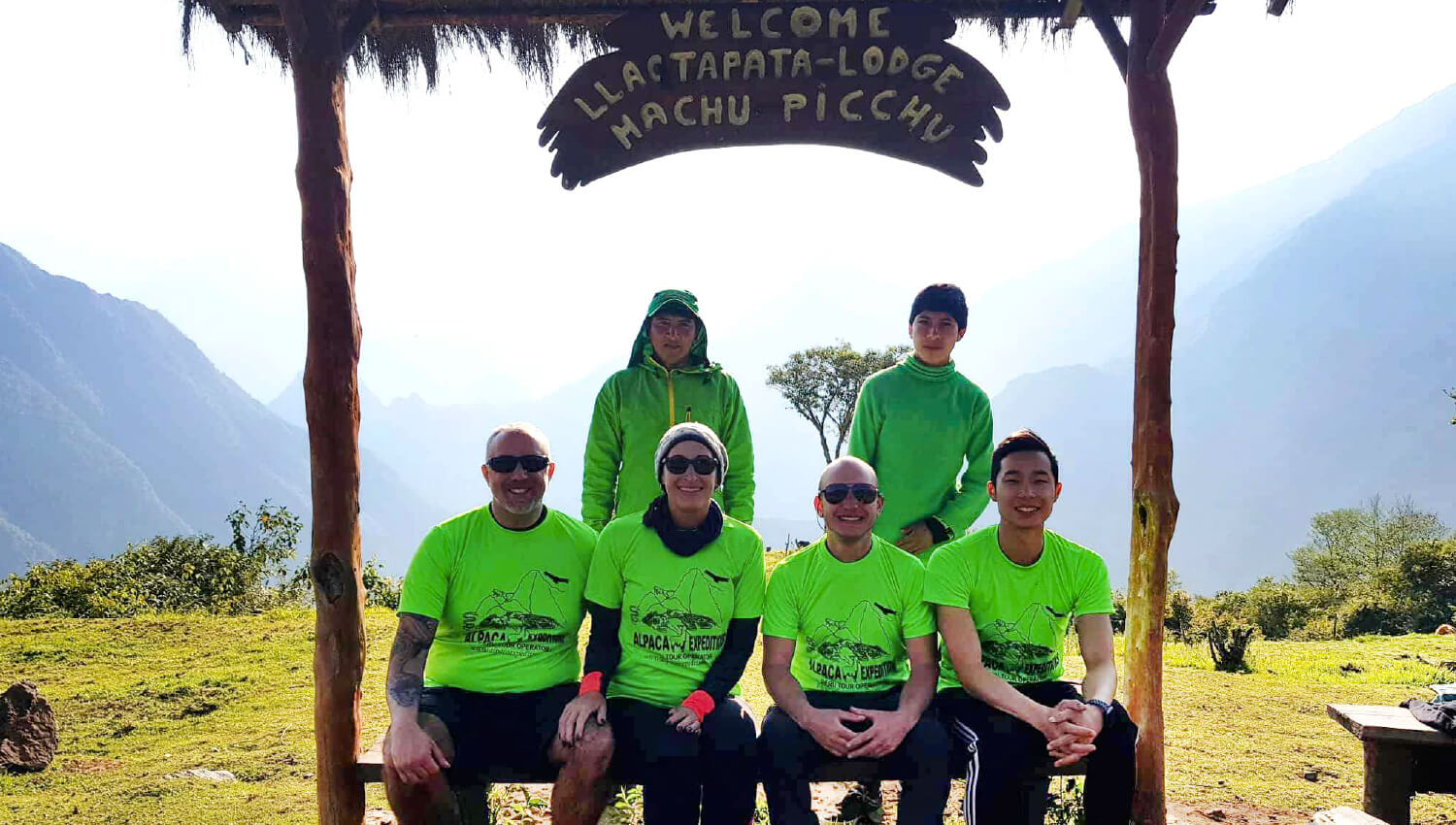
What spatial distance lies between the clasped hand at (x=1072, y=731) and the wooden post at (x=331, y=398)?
282 centimetres

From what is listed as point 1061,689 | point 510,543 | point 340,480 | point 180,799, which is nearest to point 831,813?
point 1061,689

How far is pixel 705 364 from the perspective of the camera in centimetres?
427

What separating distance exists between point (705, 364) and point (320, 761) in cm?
235

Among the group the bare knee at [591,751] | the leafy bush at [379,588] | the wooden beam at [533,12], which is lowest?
the leafy bush at [379,588]

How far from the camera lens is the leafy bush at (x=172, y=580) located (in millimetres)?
13359

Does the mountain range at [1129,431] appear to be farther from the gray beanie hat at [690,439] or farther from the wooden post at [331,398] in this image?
the gray beanie hat at [690,439]

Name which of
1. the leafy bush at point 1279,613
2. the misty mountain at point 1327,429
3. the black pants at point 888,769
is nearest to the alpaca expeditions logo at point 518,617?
the black pants at point 888,769

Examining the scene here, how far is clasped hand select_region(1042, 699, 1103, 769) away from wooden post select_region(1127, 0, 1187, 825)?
114cm

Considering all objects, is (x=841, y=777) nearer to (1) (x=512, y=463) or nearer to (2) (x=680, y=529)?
(2) (x=680, y=529)

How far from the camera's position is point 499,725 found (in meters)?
3.38

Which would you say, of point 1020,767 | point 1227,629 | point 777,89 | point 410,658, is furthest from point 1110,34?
point 1227,629

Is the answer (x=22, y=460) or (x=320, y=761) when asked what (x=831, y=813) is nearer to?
(x=320, y=761)

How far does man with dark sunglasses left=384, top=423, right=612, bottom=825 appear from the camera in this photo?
10.9ft

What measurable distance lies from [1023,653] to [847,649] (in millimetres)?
645
